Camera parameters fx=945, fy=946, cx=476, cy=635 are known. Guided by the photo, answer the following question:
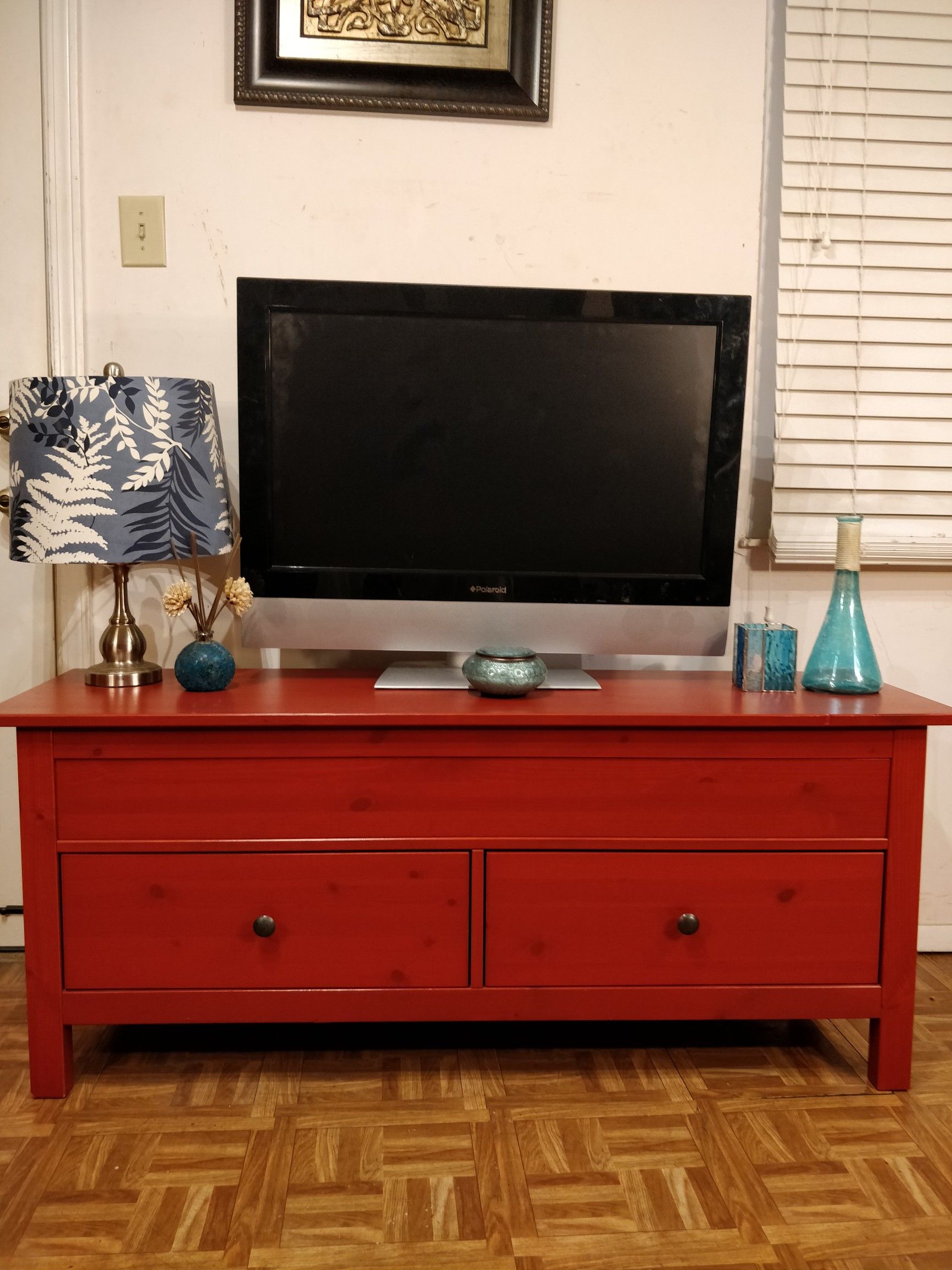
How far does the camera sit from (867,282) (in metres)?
1.83

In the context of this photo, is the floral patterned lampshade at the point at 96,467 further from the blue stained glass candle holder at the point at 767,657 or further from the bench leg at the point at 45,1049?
the blue stained glass candle holder at the point at 767,657

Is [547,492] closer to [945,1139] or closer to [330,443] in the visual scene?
[330,443]

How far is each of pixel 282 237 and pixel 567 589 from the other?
33.9 inches

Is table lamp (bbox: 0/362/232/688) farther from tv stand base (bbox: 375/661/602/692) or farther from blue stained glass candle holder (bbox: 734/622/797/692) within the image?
blue stained glass candle holder (bbox: 734/622/797/692)

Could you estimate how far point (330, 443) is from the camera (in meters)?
1.61

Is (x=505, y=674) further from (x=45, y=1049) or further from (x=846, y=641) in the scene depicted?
(x=45, y=1049)

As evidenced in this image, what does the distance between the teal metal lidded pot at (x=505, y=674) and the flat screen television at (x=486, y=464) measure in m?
0.14

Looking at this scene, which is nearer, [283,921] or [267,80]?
[283,921]

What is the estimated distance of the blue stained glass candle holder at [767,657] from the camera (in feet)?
5.18

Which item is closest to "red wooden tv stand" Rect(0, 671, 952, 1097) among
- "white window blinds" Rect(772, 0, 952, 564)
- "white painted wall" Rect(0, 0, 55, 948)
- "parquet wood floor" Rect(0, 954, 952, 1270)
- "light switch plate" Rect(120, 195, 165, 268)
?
"parquet wood floor" Rect(0, 954, 952, 1270)

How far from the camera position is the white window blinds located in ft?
5.89

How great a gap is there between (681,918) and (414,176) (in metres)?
1.41

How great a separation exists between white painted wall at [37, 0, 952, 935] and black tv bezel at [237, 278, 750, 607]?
0.24 m

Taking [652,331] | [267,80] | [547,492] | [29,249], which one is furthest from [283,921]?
[267,80]
